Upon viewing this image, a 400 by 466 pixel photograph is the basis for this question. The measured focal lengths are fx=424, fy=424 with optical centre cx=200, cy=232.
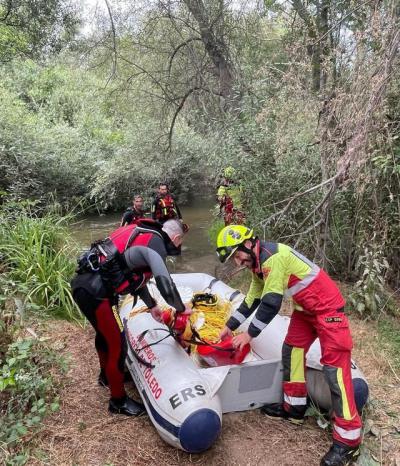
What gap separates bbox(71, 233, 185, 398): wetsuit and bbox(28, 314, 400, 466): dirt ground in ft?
1.08

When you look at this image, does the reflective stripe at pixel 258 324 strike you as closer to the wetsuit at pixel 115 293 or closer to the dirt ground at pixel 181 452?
the wetsuit at pixel 115 293

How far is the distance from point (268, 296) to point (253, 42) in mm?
6103

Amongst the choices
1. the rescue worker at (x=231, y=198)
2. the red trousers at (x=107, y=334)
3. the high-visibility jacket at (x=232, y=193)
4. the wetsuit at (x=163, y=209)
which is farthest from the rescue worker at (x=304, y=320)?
the wetsuit at (x=163, y=209)

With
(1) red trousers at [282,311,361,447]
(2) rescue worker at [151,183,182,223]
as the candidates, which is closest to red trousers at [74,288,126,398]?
(1) red trousers at [282,311,361,447]

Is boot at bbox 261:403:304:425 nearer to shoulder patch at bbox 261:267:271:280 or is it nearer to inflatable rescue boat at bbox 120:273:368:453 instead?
inflatable rescue boat at bbox 120:273:368:453

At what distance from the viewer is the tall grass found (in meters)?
4.61

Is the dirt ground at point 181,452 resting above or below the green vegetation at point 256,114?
below

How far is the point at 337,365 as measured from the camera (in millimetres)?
2709

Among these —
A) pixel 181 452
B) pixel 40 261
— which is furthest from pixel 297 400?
pixel 40 261

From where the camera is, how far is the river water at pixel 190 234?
8078mm

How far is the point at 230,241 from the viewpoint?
2.83m

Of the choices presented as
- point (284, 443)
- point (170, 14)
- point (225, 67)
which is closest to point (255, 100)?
point (225, 67)

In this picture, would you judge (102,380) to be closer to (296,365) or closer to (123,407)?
(123,407)

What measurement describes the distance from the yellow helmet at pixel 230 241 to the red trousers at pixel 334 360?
680 mm
